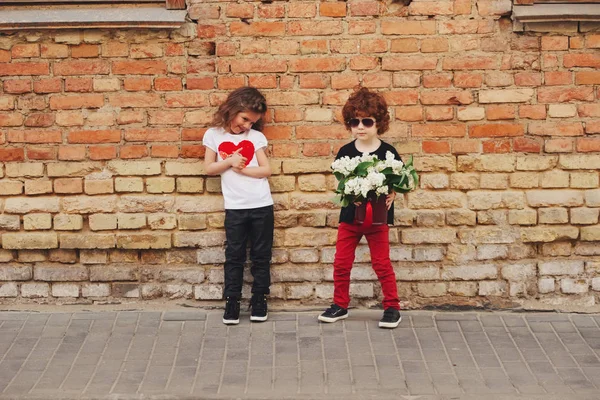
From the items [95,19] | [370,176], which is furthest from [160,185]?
[370,176]

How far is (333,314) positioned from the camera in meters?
5.86

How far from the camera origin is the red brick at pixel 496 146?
19.7ft

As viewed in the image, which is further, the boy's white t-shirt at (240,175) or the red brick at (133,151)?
the red brick at (133,151)

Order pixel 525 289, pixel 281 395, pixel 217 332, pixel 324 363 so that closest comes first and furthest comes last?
pixel 281 395 < pixel 324 363 < pixel 217 332 < pixel 525 289

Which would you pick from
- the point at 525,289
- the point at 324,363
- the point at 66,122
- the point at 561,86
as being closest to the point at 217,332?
the point at 324,363

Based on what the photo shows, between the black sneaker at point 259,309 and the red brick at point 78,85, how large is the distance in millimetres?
1796

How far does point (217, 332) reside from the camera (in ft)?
18.7

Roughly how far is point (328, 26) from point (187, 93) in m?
1.04

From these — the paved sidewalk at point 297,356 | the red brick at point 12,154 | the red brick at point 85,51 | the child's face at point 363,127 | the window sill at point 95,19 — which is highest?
the window sill at point 95,19

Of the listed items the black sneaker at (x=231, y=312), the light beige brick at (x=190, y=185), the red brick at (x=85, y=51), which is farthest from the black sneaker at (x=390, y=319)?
the red brick at (x=85, y=51)

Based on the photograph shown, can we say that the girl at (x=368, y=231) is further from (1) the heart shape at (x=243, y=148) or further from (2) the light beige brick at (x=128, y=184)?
(2) the light beige brick at (x=128, y=184)

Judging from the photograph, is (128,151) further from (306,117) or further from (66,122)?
(306,117)

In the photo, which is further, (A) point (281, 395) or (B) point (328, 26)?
(B) point (328, 26)

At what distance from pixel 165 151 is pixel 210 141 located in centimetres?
36
